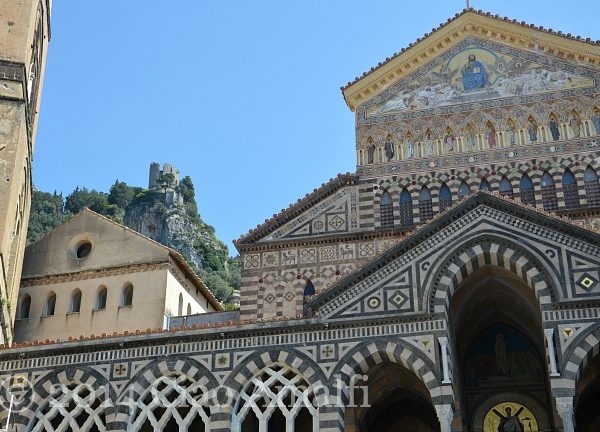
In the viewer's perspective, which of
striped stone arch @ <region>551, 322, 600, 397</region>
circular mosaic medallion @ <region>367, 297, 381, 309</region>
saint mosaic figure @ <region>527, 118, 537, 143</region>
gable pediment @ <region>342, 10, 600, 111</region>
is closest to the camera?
striped stone arch @ <region>551, 322, 600, 397</region>

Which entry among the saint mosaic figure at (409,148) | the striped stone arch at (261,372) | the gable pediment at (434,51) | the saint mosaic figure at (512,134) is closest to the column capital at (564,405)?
the striped stone arch at (261,372)

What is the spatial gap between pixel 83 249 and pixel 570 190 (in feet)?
52.7

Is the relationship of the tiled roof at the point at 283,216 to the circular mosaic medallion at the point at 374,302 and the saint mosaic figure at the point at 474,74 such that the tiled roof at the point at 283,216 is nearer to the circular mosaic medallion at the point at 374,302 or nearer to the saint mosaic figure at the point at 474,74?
the saint mosaic figure at the point at 474,74

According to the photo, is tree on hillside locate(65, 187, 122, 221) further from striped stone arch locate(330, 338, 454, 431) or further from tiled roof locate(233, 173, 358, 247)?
striped stone arch locate(330, 338, 454, 431)

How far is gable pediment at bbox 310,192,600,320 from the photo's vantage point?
18984 mm

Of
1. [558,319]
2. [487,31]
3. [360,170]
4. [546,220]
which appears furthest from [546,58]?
[558,319]

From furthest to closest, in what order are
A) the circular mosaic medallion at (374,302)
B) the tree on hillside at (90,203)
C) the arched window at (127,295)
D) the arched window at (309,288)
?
the tree on hillside at (90,203) → the arched window at (127,295) → the arched window at (309,288) → the circular mosaic medallion at (374,302)

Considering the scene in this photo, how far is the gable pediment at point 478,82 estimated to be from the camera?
90.0 ft

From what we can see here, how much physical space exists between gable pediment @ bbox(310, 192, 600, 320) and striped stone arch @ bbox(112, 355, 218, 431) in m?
3.01

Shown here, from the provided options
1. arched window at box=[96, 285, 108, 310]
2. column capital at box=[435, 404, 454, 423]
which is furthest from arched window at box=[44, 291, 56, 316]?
column capital at box=[435, 404, 454, 423]

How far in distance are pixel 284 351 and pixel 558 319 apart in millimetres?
5921

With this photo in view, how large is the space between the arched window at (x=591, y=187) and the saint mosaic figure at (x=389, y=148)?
586 centimetres

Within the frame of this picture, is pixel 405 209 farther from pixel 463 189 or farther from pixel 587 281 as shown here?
pixel 587 281

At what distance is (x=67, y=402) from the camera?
2044 cm
